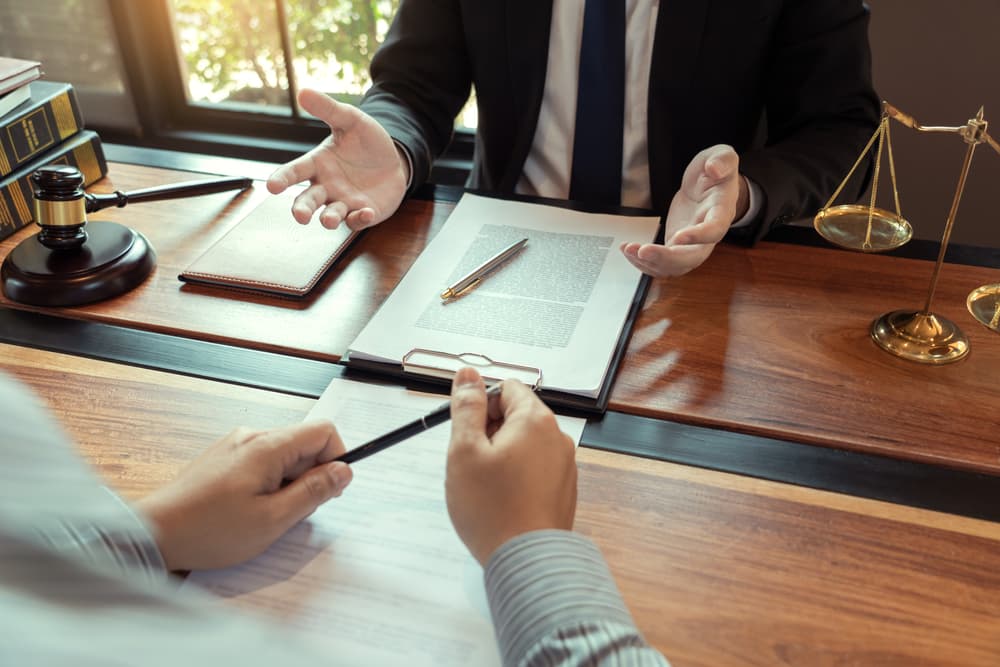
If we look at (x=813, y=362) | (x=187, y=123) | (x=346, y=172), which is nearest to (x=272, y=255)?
(x=346, y=172)

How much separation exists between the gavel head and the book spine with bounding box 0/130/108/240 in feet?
0.57

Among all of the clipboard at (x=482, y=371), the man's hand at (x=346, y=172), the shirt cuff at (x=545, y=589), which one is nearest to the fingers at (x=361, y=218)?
the man's hand at (x=346, y=172)

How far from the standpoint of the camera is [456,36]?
59.8 inches

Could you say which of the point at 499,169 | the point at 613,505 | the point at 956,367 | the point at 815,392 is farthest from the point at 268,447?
the point at 499,169

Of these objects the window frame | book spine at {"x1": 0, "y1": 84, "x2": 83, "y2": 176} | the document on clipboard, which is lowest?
the window frame

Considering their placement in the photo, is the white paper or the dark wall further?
the dark wall

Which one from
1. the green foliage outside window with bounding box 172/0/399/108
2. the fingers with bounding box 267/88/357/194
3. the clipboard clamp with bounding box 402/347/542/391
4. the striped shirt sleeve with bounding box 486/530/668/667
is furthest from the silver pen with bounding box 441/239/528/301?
the green foliage outside window with bounding box 172/0/399/108

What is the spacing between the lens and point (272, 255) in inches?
45.3

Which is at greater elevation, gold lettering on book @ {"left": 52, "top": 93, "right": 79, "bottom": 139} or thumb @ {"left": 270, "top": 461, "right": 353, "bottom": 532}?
gold lettering on book @ {"left": 52, "top": 93, "right": 79, "bottom": 139}

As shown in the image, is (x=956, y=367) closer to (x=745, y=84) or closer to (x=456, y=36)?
(x=745, y=84)

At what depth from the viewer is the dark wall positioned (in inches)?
70.0

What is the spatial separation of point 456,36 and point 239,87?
1440 mm

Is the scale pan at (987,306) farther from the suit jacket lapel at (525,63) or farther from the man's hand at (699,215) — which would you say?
the suit jacket lapel at (525,63)

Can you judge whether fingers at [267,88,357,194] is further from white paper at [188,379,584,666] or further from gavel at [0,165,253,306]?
white paper at [188,379,584,666]
